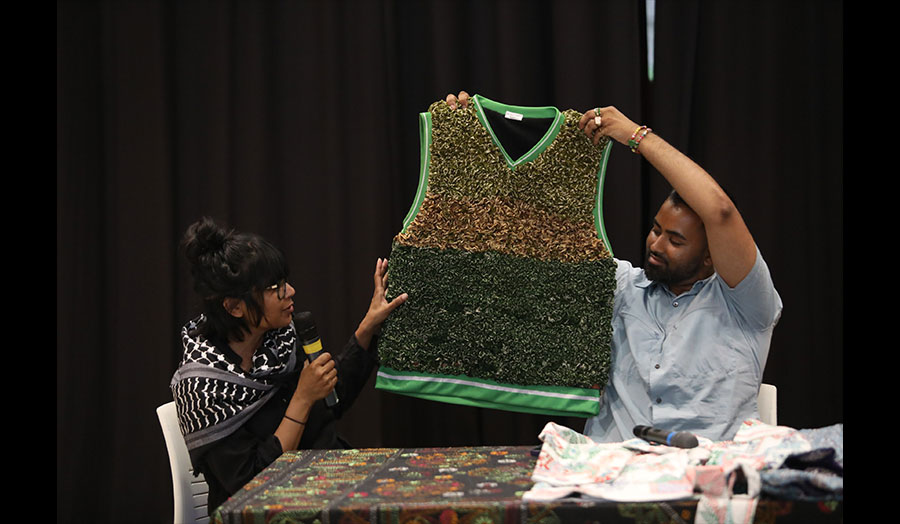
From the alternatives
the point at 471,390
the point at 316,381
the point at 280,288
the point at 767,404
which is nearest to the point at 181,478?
the point at 316,381

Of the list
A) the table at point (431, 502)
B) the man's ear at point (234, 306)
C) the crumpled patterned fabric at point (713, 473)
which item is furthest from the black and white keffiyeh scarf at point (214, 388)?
the crumpled patterned fabric at point (713, 473)

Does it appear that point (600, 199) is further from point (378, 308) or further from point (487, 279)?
point (378, 308)

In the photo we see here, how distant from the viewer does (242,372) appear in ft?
6.93

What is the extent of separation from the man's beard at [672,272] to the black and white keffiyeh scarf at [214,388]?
115 cm

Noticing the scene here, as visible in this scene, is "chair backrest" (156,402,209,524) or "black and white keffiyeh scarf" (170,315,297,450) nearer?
"black and white keffiyeh scarf" (170,315,297,450)

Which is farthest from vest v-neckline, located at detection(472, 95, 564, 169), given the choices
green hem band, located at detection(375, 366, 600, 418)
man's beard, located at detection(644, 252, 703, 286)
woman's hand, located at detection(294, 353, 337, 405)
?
woman's hand, located at detection(294, 353, 337, 405)

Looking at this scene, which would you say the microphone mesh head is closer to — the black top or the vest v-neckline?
the black top

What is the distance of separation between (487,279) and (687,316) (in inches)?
23.3

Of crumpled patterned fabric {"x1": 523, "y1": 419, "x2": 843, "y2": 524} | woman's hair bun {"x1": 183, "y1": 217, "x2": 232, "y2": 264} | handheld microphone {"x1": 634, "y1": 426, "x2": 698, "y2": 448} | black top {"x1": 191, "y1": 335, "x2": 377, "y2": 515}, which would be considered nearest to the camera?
crumpled patterned fabric {"x1": 523, "y1": 419, "x2": 843, "y2": 524}

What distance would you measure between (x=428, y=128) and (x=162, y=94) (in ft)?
4.35

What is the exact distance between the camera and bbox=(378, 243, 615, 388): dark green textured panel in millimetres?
2156

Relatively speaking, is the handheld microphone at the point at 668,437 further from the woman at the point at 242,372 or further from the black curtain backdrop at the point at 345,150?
the black curtain backdrop at the point at 345,150

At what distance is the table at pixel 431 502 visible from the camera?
137 centimetres

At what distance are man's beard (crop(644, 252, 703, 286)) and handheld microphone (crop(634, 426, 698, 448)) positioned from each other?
57cm
